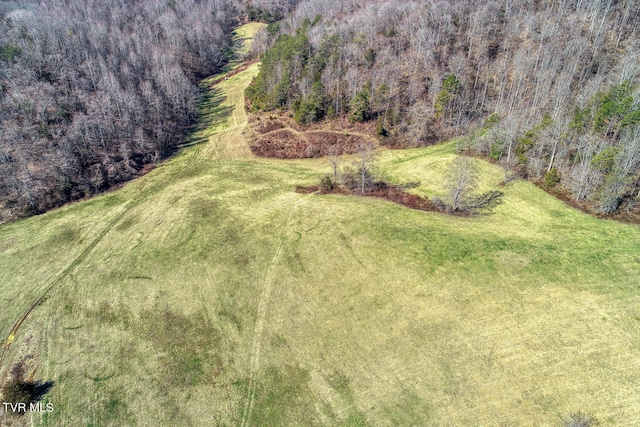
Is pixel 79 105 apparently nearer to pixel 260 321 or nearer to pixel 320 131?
pixel 320 131

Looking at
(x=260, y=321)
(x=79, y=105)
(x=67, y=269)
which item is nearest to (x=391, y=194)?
(x=260, y=321)

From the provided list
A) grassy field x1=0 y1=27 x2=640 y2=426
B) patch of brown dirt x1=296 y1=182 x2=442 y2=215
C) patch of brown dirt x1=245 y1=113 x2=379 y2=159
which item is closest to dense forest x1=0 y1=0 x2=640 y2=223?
patch of brown dirt x1=245 y1=113 x2=379 y2=159

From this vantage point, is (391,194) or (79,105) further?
(79,105)

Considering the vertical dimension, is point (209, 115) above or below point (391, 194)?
above

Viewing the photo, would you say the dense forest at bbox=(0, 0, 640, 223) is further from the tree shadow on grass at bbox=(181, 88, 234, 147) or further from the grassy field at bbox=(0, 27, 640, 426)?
the grassy field at bbox=(0, 27, 640, 426)

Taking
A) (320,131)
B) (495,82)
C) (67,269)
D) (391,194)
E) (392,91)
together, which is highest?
(495,82)

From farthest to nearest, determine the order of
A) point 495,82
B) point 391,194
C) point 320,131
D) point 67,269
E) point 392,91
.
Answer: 1. point 392,91
2. point 320,131
3. point 495,82
4. point 391,194
5. point 67,269
